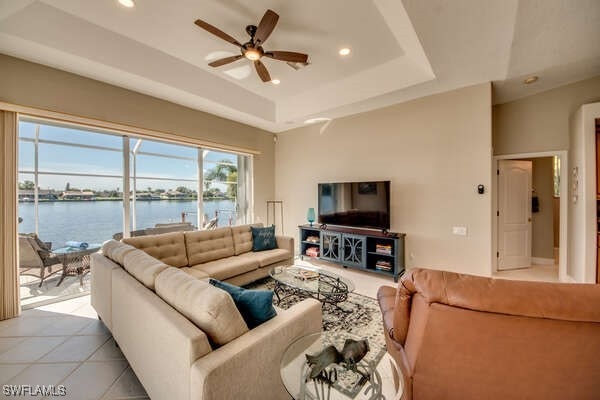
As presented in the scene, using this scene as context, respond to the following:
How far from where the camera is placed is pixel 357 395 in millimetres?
1215

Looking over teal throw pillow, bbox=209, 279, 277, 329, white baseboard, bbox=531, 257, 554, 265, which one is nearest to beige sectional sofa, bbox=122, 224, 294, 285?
teal throw pillow, bbox=209, 279, 277, 329

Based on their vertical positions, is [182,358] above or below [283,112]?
below

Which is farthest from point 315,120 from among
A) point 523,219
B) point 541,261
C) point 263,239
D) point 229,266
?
point 541,261

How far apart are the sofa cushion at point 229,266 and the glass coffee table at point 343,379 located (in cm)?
189

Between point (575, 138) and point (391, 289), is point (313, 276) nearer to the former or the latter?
point (391, 289)

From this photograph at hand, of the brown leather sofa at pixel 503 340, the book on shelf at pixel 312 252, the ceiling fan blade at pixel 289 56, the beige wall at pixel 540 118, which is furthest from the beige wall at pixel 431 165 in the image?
the brown leather sofa at pixel 503 340

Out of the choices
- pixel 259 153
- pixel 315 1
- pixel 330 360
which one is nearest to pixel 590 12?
pixel 315 1

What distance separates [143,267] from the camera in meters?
1.82

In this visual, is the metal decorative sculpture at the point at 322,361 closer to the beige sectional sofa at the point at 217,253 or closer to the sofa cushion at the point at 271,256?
the beige sectional sofa at the point at 217,253

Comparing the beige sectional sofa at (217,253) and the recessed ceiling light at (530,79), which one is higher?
the recessed ceiling light at (530,79)

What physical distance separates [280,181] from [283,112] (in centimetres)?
178

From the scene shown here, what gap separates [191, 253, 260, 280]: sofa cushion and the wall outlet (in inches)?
122

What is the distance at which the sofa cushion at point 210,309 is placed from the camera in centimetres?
124

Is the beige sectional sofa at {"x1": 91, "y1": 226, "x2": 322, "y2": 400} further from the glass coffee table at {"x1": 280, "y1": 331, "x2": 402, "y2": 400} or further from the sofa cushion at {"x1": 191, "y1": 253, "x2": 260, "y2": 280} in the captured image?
the sofa cushion at {"x1": 191, "y1": 253, "x2": 260, "y2": 280}
